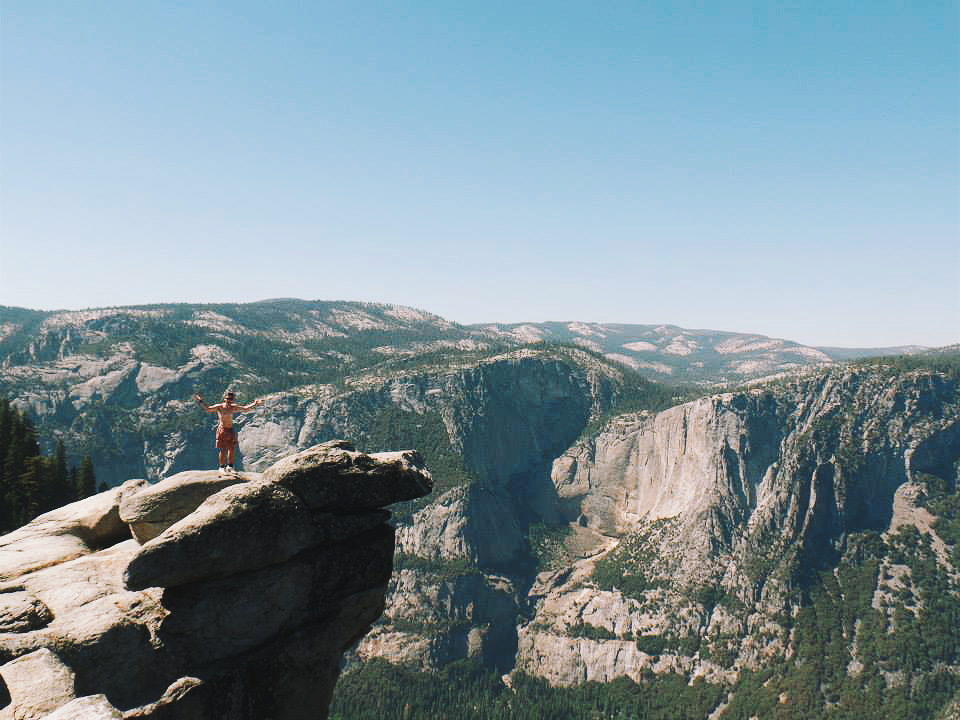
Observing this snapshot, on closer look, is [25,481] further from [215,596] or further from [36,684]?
[36,684]

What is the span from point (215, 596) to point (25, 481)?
84678mm

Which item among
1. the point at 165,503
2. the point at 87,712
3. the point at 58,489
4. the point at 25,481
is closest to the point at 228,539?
the point at 165,503

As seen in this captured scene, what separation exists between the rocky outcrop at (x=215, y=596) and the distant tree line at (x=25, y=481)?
69.5 m

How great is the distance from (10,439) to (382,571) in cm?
10563

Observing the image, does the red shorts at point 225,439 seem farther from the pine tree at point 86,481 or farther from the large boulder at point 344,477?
the pine tree at point 86,481

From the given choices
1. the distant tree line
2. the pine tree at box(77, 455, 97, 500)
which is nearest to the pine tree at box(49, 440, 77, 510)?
the distant tree line

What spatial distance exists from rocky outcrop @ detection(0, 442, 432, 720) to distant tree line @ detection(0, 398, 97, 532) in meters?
69.5

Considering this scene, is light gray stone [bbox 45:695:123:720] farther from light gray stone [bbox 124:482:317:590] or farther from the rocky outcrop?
light gray stone [bbox 124:482:317:590]

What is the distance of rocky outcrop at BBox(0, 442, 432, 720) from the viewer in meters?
21.8

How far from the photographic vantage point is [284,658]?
25203 millimetres

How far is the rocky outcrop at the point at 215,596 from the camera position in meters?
21.8

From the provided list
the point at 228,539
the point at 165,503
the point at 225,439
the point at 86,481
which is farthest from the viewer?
the point at 86,481

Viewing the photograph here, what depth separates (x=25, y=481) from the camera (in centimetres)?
8569

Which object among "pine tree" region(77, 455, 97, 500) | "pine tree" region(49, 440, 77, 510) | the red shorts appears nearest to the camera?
the red shorts
